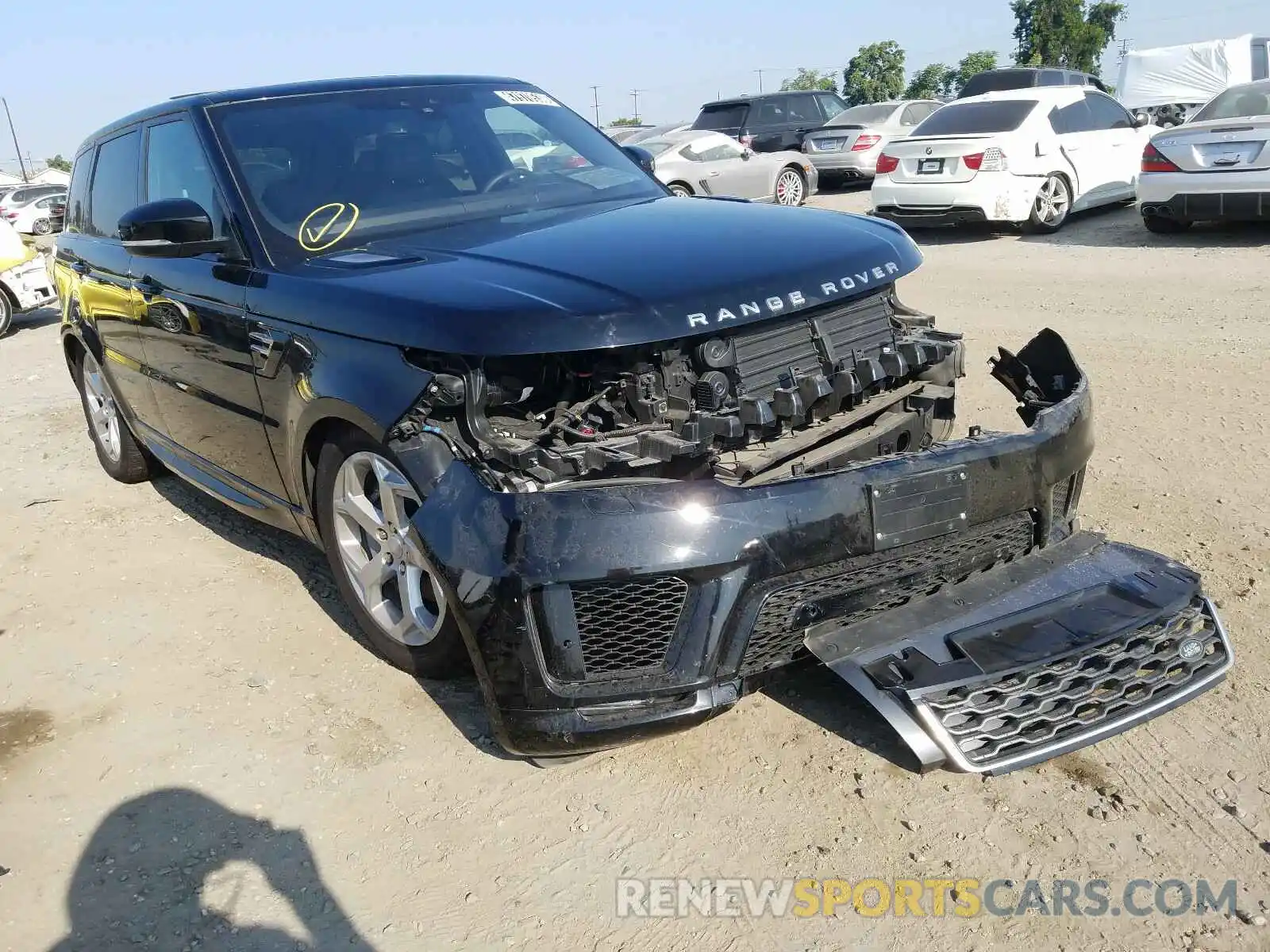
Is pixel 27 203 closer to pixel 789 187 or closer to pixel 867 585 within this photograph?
pixel 789 187

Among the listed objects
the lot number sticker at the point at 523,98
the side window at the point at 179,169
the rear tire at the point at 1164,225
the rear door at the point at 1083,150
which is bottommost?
the rear tire at the point at 1164,225

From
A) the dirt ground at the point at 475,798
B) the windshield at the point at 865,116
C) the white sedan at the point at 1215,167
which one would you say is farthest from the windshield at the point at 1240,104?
the windshield at the point at 865,116

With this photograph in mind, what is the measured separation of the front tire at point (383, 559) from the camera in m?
3.01

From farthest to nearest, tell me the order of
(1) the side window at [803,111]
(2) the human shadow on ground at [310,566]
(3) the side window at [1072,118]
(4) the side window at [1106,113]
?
(1) the side window at [803,111] → (4) the side window at [1106,113] → (3) the side window at [1072,118] → (2) the human shadow on ground at [310,566]

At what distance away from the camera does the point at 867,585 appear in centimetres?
271

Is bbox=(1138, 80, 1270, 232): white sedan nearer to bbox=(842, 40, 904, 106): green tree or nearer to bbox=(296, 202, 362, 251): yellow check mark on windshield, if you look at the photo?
bbox=(296, 202, 362, 251): yellow check mark on windshield

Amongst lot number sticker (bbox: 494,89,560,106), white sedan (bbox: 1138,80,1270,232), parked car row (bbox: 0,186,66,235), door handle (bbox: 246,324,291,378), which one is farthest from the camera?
parked car row (bbox: 0,186,66,235)

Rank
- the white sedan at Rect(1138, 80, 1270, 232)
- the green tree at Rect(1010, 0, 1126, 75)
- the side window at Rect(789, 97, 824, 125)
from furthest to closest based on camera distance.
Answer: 1. the green tree at Rect(1010, 0, 1126, 75)
2. the side window at Rect(789, 97, 824, 125)
3. the white sedan at Rect(1138, 80, 1270, 232)

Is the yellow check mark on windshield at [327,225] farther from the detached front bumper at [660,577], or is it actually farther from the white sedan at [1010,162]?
the white sedan at [1010,162]

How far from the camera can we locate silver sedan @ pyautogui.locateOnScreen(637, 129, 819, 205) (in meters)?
14.5

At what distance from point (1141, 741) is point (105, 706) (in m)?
3.19

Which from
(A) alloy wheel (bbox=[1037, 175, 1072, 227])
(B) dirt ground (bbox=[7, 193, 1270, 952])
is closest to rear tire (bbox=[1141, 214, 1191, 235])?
(A) alloy wheel (bbox=[1037, 175, 1072, 227])

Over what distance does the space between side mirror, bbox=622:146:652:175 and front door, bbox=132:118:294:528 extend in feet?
5.90

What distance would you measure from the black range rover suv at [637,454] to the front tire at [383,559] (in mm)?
13
